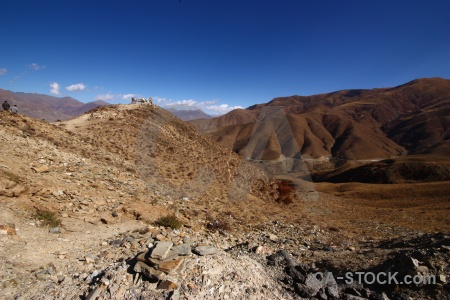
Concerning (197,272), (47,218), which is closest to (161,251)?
(197,272)

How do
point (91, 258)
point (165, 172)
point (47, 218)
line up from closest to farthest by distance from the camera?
point (91, 258) < point (47, 218) < point (165, 172)

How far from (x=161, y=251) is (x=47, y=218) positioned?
5.20 metres

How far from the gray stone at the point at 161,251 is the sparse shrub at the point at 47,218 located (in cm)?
462

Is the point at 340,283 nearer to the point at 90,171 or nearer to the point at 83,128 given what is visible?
the point at 90,171

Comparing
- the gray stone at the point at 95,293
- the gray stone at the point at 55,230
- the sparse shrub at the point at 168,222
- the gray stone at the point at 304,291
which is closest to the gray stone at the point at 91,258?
the gray stone at the point at 95,293

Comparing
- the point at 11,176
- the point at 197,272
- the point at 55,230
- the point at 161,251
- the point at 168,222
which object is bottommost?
the point at 168,222

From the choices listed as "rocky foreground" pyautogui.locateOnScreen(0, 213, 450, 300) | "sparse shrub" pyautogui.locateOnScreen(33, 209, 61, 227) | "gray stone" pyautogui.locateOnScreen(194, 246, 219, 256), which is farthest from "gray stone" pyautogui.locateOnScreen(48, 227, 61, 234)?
"gray stone" pyautogui.locateOnScreen(194, 246, 219, 256)

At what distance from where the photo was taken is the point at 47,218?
895 cm

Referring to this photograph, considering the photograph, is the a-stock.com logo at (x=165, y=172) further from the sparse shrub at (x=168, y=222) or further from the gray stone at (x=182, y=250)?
the gray stone at (x=182, y=250)

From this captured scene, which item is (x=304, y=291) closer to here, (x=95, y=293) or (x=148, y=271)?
(x=148, y=271)

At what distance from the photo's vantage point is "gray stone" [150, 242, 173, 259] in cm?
670

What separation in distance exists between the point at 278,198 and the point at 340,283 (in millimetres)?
16559

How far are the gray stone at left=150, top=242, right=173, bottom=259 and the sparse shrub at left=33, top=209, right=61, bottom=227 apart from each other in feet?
15.2

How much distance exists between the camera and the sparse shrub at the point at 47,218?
347 inches
